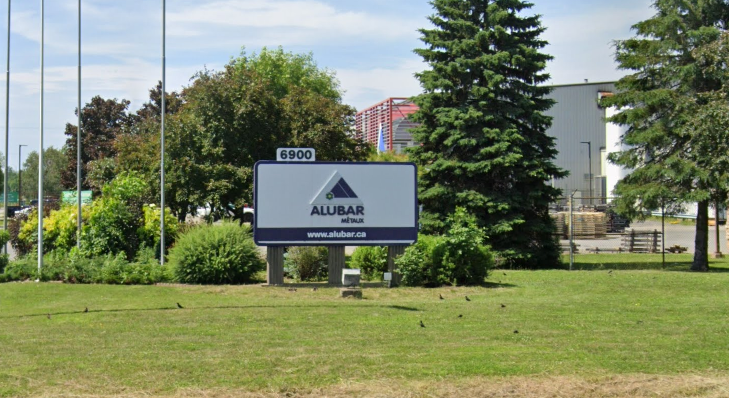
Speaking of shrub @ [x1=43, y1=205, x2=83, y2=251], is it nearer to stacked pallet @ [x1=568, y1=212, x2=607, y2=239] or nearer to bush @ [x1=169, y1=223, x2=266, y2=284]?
bush @ [x1=169, y1=223, x2=266, y2=284]

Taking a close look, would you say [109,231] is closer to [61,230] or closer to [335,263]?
[61,230]

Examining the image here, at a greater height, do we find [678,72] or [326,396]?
[678,72]

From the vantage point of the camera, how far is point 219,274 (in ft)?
55.1

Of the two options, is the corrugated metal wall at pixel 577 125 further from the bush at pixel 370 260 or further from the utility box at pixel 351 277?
the utility box at pixel 351 277

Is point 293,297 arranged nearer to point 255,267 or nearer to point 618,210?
point 255,267

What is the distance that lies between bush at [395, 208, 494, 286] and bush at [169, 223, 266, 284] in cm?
360

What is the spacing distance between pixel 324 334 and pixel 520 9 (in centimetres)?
1821

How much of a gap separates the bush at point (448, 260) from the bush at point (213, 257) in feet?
11.8

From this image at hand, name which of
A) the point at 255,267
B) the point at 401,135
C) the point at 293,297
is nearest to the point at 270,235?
the point at 255,267

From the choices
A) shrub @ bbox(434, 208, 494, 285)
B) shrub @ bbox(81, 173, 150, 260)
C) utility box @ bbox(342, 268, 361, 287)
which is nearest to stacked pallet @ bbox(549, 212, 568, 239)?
shrub @ bbox(434, 208, 494, 285)

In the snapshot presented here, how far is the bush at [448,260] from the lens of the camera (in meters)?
16.4

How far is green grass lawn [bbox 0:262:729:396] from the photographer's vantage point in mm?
7852

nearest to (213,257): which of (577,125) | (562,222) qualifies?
(562,222)

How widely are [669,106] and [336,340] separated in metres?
17.2
